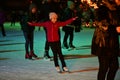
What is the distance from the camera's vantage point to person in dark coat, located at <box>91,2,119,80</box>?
7.09 m

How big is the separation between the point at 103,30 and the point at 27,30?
233 inches

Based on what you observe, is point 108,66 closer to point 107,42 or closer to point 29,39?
point 107,42

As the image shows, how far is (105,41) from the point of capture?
283 inches

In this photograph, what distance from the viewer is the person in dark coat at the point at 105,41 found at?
709 cm

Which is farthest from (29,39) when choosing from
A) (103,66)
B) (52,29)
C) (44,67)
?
(103,66)

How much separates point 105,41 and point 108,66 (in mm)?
469

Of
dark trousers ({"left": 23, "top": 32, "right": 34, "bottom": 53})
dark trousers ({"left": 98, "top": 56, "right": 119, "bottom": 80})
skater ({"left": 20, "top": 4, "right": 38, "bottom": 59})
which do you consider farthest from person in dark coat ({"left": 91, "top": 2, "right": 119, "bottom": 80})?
dark trousers ({"left": 23, "top": 32, "right": 34, "bottom": 53})

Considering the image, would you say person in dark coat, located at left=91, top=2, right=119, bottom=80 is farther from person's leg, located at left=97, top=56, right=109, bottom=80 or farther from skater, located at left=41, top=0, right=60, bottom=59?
skater, located at left=41, top=0, right=60, bottom=59

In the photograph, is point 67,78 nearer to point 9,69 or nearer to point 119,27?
point 9,69

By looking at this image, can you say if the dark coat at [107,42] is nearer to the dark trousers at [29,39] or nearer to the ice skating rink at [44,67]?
the ice skating rink at [44,67]

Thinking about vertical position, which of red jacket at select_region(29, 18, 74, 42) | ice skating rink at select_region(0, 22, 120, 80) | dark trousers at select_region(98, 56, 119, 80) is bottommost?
ice skating rink at select_region(0, 22, 120, 80)

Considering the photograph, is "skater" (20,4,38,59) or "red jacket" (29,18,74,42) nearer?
"red jacket" (29,18,74,42)

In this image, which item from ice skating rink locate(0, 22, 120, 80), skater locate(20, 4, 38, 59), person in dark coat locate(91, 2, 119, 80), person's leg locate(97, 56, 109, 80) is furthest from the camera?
skater locate(20, 4, 38, 59)

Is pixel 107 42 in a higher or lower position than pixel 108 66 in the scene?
higher
